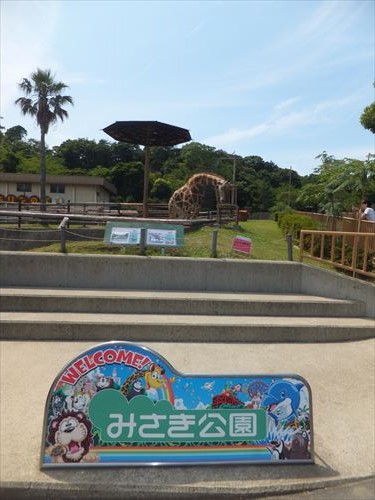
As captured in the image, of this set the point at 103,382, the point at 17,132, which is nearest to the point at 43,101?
the point at 103,382

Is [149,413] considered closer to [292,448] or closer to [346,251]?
[292,448]

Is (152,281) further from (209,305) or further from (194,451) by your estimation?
(194,451)

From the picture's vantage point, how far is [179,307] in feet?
23.3

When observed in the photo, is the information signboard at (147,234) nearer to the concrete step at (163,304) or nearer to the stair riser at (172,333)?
the concrete step at (163,304)

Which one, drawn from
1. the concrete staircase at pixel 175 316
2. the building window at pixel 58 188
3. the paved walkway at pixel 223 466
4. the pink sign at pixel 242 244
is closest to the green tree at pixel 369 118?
the pink sign at pixel 242 244

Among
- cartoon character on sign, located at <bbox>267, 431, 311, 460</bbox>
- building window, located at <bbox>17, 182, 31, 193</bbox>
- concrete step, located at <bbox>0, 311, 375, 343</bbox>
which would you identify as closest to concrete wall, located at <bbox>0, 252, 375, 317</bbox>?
concrete step, located at <bbox>0, 311, 375, 343</bbox>

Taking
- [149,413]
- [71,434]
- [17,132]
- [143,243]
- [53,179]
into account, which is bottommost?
[71,434]

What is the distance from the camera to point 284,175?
9644cm

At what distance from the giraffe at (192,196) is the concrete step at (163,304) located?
10.7 metres

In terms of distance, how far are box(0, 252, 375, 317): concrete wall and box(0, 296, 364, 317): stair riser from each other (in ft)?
2.78

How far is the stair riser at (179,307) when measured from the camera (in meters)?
6.88

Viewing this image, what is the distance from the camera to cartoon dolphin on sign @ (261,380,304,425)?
315 centimetres

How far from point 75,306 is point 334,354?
3.96 m

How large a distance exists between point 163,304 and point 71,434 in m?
4.11
